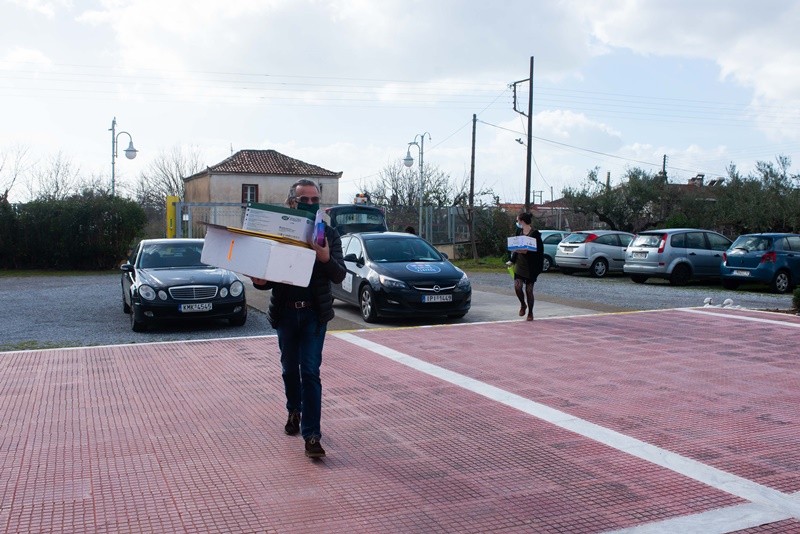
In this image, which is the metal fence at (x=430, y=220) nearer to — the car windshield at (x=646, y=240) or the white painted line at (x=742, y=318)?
the car windshield at (x=646, y=240)

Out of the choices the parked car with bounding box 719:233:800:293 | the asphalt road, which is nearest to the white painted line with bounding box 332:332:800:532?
the asphalt road

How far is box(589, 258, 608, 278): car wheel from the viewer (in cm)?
2314

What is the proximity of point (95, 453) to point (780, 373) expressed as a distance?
21.7 ft

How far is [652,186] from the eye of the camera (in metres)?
40.5

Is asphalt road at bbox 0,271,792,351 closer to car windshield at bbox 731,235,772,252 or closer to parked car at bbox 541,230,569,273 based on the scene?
car windshield at bbox 731,235,772,252

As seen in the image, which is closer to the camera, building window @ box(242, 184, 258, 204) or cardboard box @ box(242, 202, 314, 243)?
cardboard box @ box(242, 202, 314, 243)

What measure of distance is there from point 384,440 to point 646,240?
16637 millimetres

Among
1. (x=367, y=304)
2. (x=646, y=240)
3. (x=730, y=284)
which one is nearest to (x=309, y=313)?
(x=367, y=304)

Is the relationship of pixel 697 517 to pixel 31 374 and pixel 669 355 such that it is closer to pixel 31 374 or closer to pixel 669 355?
pixel 669 355

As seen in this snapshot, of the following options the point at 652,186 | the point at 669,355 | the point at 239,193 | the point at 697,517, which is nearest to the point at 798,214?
the point at 652,186

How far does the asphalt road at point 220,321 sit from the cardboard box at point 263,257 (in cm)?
617

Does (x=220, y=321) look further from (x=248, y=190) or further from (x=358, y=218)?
(x=248, y=190)

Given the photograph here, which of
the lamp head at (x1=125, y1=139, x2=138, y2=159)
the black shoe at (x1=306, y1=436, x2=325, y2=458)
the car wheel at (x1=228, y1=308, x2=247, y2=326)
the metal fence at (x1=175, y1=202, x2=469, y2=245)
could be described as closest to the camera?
the black shoe at (x1=306, y1=436, x2=325, y2=458)

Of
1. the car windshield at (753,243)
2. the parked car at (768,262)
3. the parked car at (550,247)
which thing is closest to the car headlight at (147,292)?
the parked car at (768,262)
